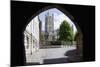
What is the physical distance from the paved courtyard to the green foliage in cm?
17

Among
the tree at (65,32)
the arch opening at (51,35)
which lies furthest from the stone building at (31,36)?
the tree at (65,32)

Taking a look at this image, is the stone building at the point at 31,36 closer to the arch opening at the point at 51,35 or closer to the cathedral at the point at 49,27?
the arch opening at the point at 51,35

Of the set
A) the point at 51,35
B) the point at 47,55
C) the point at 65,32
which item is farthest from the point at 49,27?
the point at 47,55

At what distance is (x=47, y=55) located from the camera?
319cm

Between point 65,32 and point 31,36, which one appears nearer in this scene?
point 31,36

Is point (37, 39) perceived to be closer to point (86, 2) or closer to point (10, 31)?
point (10, 31)

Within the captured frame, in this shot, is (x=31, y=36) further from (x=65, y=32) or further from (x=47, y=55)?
(x=65, y=32)

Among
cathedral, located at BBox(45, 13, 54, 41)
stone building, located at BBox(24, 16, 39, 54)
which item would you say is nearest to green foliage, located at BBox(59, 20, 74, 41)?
cathedral, located at BBox(45, 13, 54, 41)

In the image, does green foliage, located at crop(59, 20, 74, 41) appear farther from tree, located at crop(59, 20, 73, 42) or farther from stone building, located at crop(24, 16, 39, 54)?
stone building, located at crop(24, 16, 39, 54)

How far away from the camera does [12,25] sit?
9.92 feet

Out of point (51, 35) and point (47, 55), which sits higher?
point (51, 35)

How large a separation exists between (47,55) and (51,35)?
0.36m
